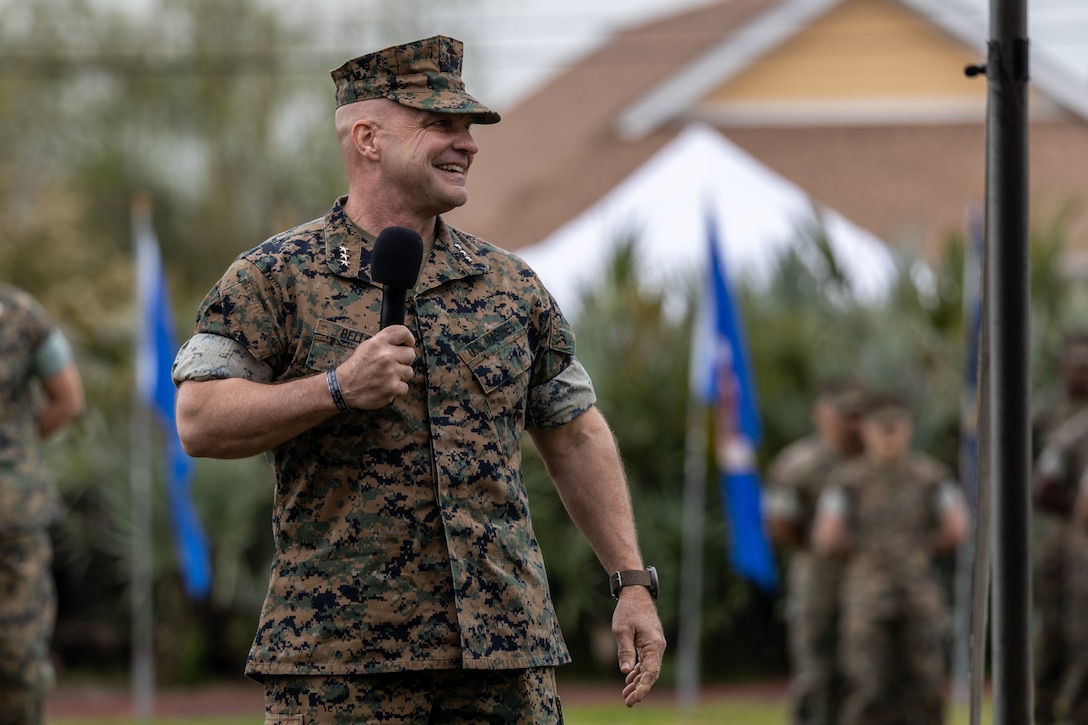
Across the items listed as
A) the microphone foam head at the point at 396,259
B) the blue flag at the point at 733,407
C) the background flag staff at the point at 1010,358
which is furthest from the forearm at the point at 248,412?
the blue flag at the point at 733,407

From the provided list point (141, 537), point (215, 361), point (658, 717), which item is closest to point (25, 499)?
point (215, 361)

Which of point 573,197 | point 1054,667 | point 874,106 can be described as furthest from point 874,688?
point 874,106

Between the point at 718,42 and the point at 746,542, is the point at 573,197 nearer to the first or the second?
the point at 718,42

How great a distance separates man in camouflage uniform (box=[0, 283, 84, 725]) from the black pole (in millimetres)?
4680

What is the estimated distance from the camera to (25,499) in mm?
8008

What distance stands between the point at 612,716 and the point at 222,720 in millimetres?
2859

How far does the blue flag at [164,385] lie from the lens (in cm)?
1391

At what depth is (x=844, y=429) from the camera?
1130cm

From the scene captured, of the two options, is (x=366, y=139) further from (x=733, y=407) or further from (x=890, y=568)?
(x=733, y=407)

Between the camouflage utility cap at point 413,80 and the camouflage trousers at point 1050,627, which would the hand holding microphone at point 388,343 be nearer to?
the camouflage utility cap at point 413,80

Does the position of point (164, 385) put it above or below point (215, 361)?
above

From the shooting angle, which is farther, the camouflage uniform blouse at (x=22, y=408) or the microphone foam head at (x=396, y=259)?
the camouflage uniform blouse at (x=22, y=408)

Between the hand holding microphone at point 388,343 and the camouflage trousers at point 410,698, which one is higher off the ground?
the hand holding microphone at point 388,343

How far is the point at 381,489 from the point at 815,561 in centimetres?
743
